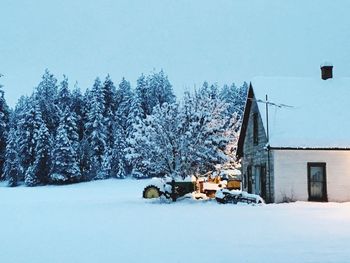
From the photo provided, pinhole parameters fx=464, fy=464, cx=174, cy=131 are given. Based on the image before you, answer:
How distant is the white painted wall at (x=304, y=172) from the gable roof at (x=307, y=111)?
471 millimetres

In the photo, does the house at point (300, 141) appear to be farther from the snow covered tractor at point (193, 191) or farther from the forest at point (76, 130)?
the forest at point (76, 130)

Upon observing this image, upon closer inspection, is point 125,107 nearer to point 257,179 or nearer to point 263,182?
point 257,179

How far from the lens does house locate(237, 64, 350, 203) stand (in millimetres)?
22953

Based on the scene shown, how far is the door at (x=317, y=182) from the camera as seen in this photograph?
22953 millimetres

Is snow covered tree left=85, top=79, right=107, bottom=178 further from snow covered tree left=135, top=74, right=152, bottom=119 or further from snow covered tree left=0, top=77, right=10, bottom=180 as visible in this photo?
snow covered tree left=0, top=77, right=10, bottom=180

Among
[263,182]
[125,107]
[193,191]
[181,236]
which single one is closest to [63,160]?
[125,107]

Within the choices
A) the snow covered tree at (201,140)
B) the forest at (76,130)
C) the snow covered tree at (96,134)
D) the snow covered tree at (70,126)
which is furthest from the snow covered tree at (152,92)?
the snow covered tree at (201,140)

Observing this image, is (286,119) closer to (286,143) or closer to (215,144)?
(286,143)

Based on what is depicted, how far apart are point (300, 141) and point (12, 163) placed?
45809 mm

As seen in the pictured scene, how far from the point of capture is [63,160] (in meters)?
55.4

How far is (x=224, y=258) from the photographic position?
9109 mm

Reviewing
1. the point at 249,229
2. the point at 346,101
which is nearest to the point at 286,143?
the point at 346,101

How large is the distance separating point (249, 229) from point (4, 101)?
186ft

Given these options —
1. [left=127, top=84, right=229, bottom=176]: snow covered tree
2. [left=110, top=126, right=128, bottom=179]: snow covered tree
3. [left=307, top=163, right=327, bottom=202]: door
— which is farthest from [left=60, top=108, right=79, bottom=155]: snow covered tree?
[left=307, top=163, right=327, bottom=202]: door
